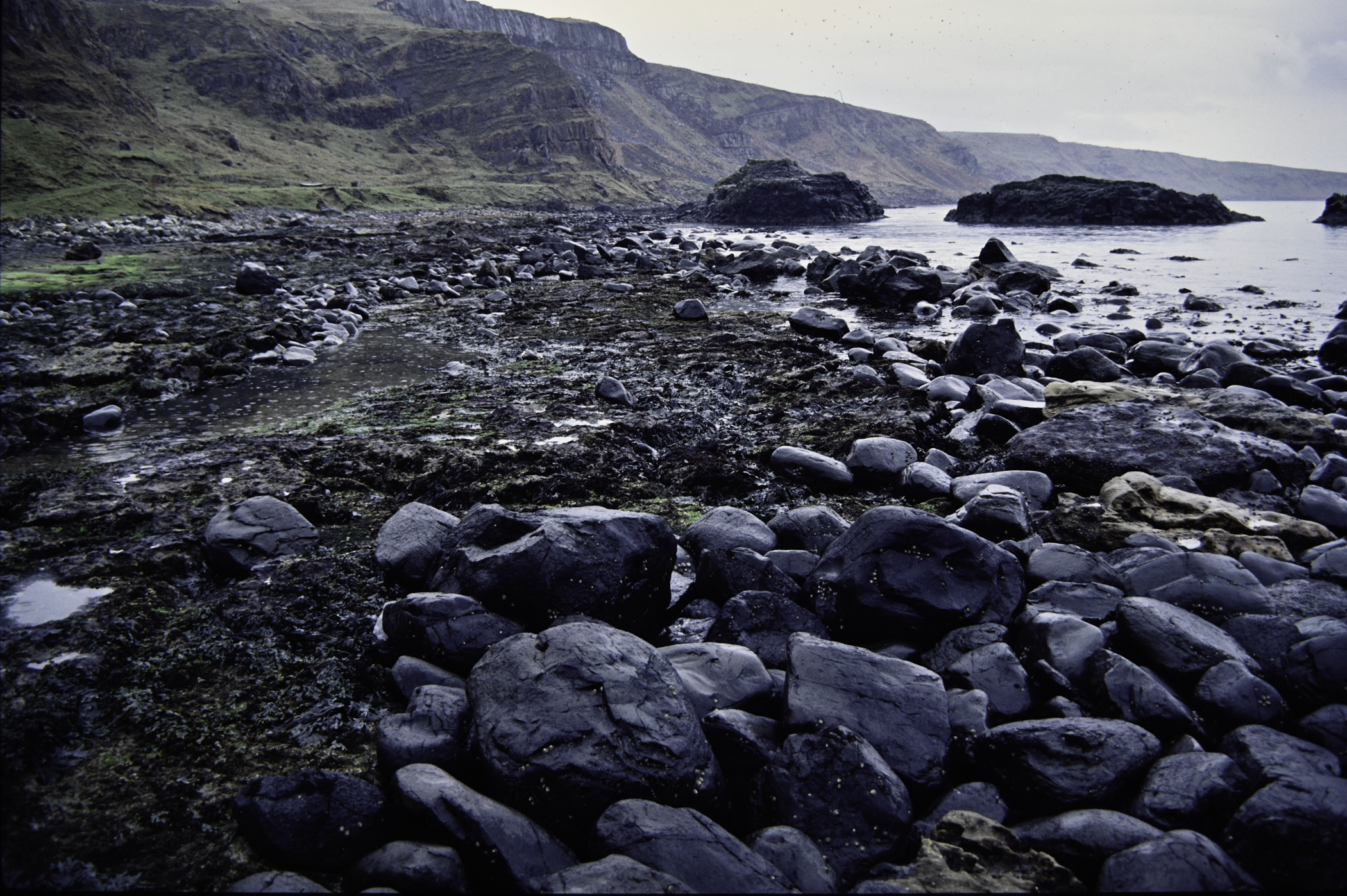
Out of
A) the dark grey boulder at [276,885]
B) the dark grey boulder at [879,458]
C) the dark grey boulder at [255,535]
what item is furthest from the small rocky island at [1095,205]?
the dark grey boulder at [276,885]

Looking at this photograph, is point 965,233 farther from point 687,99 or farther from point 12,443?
point 687,99

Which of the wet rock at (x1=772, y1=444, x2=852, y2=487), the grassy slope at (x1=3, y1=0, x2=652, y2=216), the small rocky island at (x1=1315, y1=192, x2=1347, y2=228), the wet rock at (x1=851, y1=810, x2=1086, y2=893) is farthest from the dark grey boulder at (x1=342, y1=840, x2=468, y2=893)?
the small rocky island at (x1=1315, y1=192, x2=1347, y2=228)

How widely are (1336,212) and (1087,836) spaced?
54981 mm

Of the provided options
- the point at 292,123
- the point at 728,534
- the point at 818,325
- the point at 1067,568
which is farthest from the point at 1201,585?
the point at 292,123

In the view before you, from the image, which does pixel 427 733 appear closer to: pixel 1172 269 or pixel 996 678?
pixel 996 678

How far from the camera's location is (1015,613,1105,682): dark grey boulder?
2596 mm

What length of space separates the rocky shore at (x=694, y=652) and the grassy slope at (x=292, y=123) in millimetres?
27389

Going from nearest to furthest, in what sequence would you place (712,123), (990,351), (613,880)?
(613,880), (990,351), (712,123)

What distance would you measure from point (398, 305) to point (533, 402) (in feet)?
22.5

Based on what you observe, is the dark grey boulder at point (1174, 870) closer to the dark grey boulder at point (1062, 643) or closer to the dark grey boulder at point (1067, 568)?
the dark grey boulder at point (1062, 643)

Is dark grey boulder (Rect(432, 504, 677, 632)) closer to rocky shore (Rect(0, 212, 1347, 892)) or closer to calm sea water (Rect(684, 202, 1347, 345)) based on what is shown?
rocky shore (Rect(0, 212, 1347, 892))

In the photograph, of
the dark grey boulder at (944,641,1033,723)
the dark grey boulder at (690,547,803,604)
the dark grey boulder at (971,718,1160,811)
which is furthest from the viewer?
the dark grey boulder at (690,547,803,604)

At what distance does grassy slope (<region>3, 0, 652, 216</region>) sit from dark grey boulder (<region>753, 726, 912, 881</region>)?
3044 centimetres

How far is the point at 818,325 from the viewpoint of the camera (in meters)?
9.51
